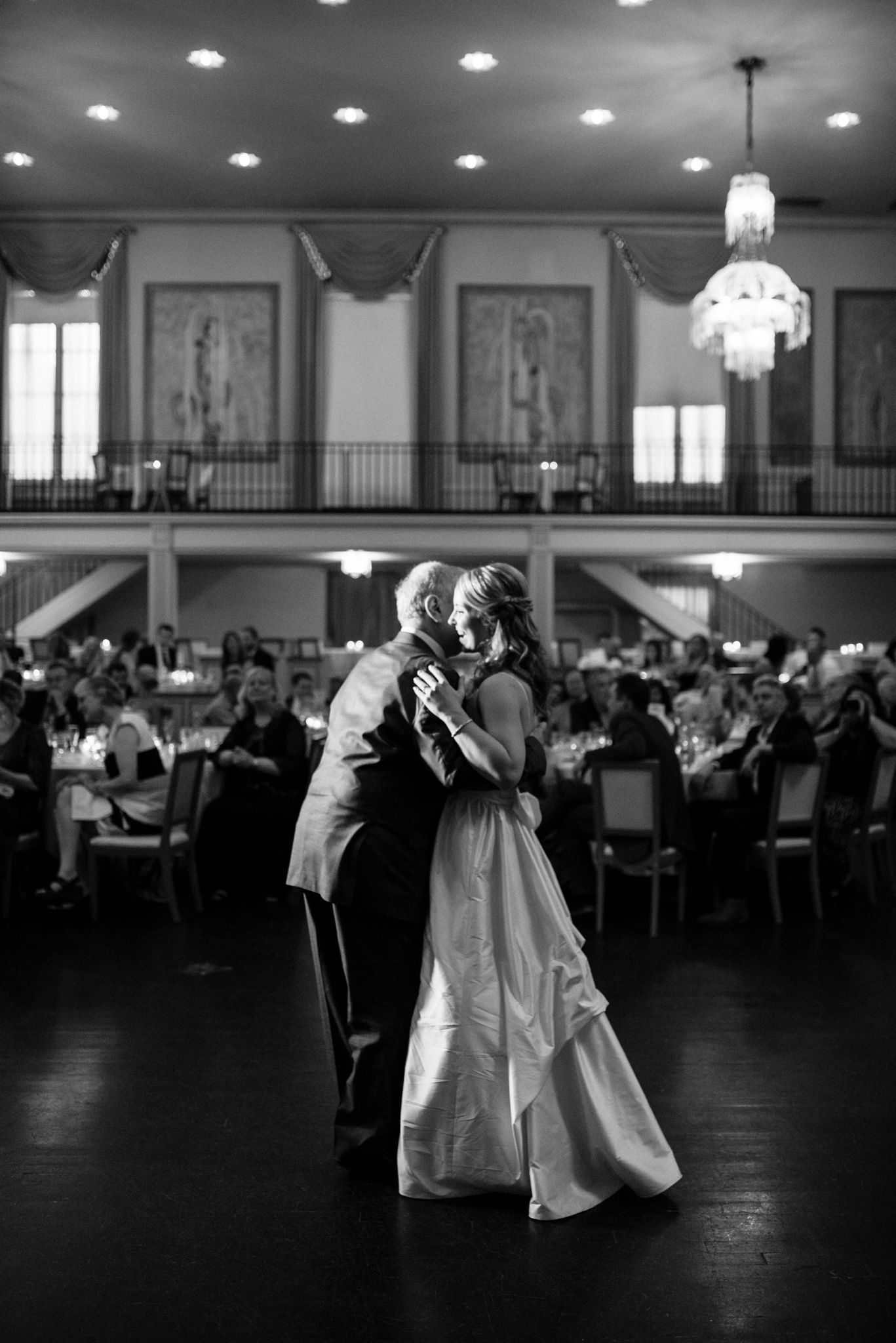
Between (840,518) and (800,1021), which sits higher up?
(840,518)

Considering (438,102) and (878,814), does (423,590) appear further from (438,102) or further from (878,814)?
(438,102)

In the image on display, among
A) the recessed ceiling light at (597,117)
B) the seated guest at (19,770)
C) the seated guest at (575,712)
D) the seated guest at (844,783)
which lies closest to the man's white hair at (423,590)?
the seated guest at (19,770)

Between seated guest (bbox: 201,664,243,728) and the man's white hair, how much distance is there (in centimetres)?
541

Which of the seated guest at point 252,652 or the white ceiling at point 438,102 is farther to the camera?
the white ceiling at point 438,102

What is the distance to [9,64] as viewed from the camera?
13.2 meters

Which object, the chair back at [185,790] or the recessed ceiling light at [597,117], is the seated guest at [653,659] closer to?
the recessed ceiling light at [597,117]

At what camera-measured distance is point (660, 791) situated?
6105mm

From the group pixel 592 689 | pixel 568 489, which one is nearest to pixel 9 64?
pixel 568 489

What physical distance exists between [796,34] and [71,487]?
9363 millimetres

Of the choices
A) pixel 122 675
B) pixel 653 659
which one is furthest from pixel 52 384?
pixel 653 659

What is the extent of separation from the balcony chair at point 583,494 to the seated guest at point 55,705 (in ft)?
22.6

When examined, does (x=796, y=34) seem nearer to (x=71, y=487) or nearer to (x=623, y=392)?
(x=623, y=392)

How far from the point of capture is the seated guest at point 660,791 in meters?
6.18

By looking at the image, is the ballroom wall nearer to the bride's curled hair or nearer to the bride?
the bride's curled hair
